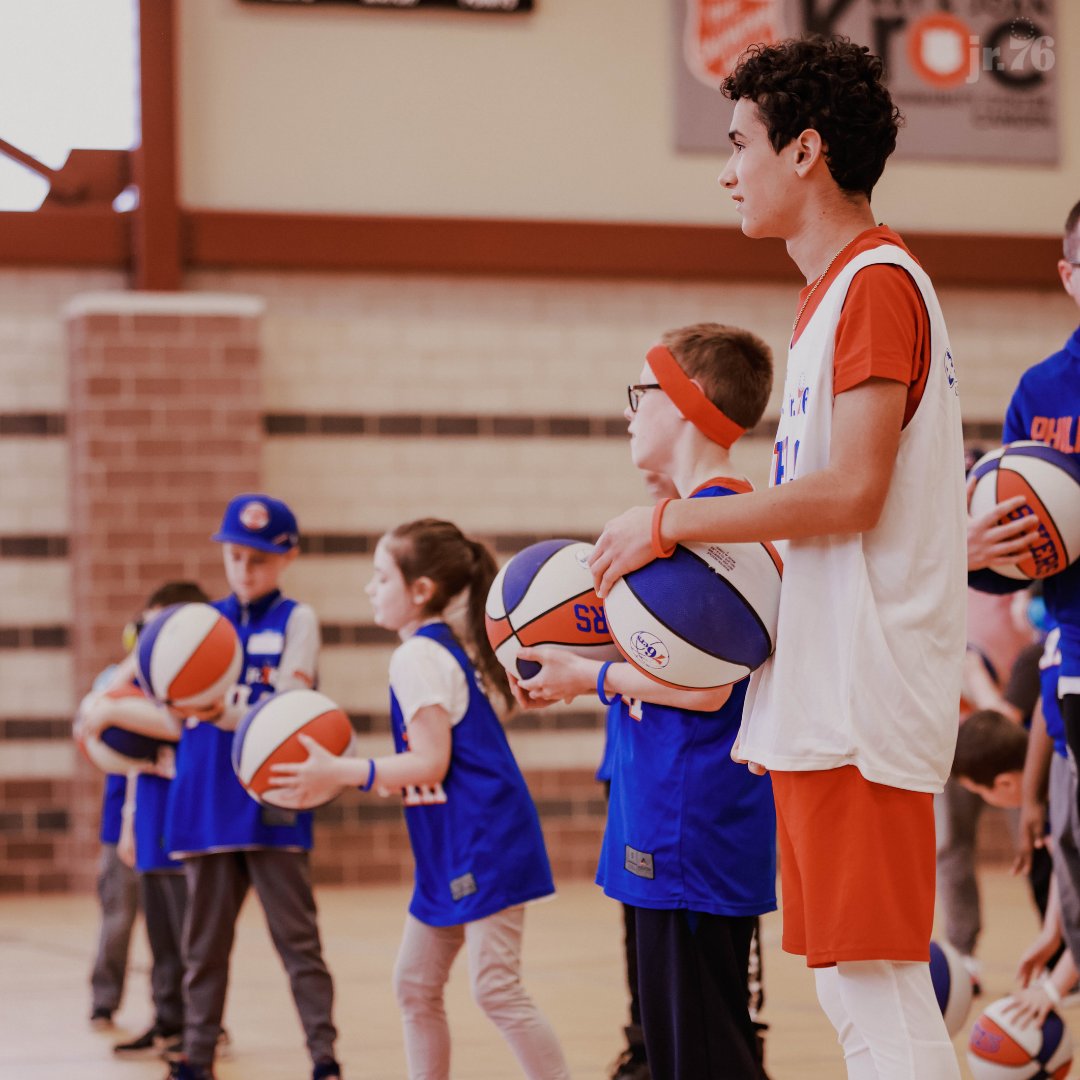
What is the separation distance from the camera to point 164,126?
9969 millimetres

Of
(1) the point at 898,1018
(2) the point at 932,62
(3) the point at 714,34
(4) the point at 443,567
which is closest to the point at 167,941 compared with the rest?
(4) the point at 443,567

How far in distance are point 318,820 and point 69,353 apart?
306cm

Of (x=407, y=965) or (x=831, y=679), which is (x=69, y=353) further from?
(x=831, y=679)

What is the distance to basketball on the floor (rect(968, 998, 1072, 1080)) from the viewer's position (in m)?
4.21

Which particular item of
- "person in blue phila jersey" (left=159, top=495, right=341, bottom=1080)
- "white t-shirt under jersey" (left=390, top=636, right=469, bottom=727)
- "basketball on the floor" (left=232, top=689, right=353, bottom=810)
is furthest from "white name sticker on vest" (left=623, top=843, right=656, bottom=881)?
"person in blue phila jersey" (left=159, top=495, right=341, bottom=1080)

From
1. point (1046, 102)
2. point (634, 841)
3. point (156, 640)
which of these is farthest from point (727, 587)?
point (1046, 102)

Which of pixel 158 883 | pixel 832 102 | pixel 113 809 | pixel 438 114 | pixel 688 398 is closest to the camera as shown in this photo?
pixel 832 102

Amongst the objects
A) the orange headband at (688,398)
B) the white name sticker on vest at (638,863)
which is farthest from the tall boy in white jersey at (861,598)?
the white name sticker on vest at (638,863)

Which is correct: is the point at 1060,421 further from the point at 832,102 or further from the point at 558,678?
the point at 832,102

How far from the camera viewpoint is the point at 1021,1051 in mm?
4207

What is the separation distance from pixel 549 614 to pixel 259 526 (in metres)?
1.99

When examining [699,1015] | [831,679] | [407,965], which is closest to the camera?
[831,679]

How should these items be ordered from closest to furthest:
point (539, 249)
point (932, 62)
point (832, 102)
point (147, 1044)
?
point (832, 102)
point (147, 1044)
point (539, 249)
point (932, 62)

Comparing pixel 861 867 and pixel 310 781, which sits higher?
pixel 861 867
